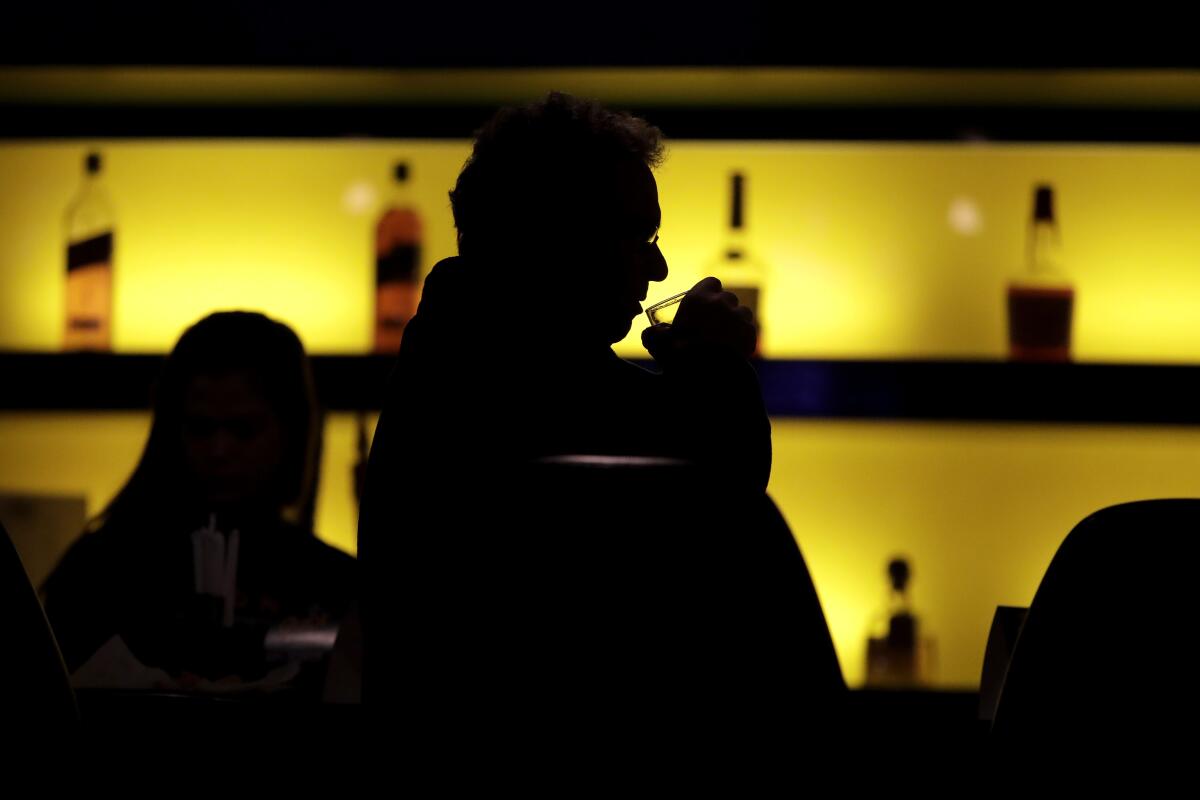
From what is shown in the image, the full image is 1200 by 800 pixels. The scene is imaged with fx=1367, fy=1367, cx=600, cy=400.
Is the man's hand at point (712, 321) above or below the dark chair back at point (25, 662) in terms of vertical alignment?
above

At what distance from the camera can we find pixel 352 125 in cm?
186

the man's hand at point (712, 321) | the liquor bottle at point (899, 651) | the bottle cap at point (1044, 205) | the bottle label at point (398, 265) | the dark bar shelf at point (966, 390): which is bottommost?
the liquor bottle at point (899, 651)

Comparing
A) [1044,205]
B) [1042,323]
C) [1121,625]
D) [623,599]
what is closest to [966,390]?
[1042,323]

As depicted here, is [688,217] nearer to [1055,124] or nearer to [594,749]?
[1055,124]

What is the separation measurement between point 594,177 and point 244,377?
0.78 metres

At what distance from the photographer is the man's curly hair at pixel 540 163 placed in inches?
36.0

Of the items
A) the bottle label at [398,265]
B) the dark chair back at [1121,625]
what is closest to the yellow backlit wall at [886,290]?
the bottle label at [398,265]

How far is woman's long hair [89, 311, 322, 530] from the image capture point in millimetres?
1574

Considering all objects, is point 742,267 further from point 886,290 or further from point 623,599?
point 623,599

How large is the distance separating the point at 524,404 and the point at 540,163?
0.84 ft

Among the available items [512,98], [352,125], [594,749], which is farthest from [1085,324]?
[594,749]

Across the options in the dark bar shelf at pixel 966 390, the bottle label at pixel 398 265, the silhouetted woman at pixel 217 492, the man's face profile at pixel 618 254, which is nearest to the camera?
the man's face profile at pixel 618 254

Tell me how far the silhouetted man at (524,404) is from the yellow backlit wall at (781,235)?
2.93ft

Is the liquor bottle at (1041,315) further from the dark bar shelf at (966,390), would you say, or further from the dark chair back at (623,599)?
the dark chair back at (623,599)
